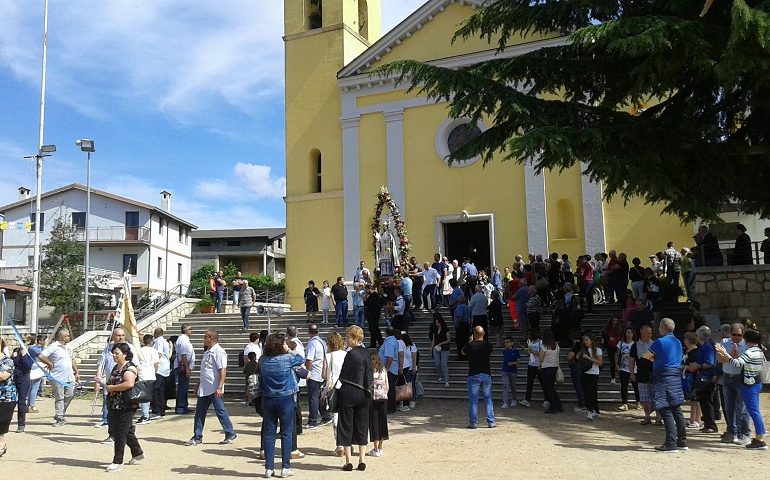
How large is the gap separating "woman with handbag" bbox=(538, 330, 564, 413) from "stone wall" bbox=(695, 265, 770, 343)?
4141 millimetres

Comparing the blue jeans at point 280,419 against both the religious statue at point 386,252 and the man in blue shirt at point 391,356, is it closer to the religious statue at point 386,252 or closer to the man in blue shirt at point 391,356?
the man in blue shirt at point 391,356

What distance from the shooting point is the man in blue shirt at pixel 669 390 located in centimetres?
855

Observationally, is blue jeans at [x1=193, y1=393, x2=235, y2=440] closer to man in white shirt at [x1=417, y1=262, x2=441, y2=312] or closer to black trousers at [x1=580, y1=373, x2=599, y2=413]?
black trousers at [x1=580, y1=373, x2=599, y2=413]

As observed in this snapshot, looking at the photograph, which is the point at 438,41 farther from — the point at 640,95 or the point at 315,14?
the point at 640,95

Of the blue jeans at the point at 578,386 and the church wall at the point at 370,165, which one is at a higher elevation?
the church wall at the point at 370,165

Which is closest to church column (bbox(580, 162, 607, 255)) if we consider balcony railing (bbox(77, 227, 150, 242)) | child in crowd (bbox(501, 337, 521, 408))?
child in crowd (bbox(501, 337, 521, 408))

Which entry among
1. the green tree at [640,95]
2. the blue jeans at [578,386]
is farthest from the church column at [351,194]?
the blue jeans at [578,386]

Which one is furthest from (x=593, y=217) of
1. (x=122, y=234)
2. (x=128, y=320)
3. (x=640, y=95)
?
(x=122, y=234)

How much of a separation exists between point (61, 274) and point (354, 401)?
99.1 ft

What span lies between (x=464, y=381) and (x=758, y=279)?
19.9ft

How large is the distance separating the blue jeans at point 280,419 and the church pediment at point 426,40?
62.1 feet

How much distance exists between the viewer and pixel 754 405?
8.59 m

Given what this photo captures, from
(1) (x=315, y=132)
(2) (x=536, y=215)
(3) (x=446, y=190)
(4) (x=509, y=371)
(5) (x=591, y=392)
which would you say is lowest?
(5) (x=591, y=392)

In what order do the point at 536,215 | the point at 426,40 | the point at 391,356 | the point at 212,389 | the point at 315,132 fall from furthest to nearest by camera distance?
the point at 315,132
the point at 426,40
the point at 536,215
the point at 391,356
the point at 212,389
